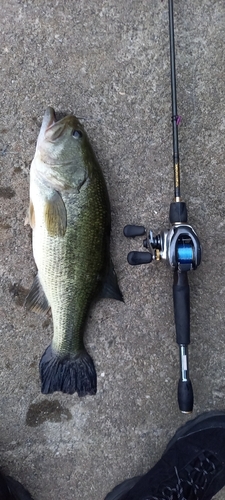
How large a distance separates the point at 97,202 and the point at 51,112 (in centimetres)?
49

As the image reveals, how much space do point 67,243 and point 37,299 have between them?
1.26ft

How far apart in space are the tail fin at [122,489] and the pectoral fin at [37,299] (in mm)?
1023

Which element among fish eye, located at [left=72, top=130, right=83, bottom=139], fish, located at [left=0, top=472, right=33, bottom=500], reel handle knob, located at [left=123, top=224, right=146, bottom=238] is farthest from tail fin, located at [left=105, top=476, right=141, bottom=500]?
fish eye, located at [left=72, top=130, right=83, bottom=139]

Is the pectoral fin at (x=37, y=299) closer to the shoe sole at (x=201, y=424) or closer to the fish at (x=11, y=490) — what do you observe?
the fish at (x=11, y=490)

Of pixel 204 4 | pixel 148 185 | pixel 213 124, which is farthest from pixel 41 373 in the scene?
pixel 204 4

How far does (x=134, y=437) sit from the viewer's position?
2361 millimetres

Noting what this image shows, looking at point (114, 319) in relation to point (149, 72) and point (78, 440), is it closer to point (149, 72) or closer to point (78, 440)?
point (78, 440)

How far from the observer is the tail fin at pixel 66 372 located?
2191 mm

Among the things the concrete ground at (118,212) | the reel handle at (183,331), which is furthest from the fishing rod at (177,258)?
the concrete ground at (118,212)

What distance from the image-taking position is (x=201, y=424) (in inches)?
92.5

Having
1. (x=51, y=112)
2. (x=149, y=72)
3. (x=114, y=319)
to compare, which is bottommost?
(x=114, y=319)

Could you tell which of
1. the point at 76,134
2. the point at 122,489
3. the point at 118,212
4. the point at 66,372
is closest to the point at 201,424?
the point at 122,489

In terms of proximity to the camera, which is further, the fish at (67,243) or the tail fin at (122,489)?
the tail fin at (122,489)

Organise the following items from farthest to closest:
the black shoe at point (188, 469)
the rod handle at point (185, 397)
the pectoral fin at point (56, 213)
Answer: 1. the black shoe at point (188, 469)
2. the rod handle at point (185, 397)
3. the pectoral fin at point (56, 213)
